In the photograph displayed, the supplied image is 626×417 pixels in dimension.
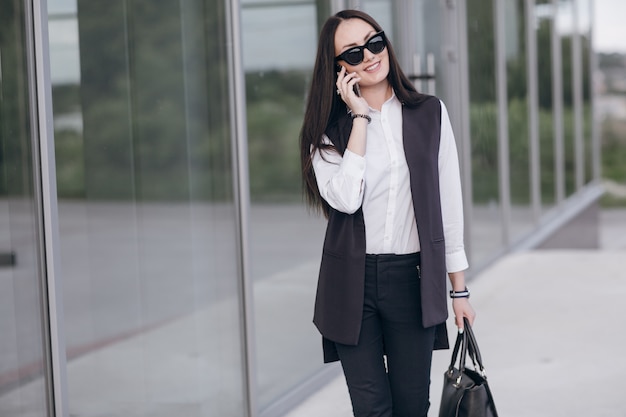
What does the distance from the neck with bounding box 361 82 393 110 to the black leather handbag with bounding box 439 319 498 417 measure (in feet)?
2.06

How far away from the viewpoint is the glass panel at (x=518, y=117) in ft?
31.1

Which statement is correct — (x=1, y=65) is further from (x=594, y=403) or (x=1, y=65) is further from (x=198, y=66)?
(x=594, y=403)

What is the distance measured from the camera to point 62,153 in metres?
2.82

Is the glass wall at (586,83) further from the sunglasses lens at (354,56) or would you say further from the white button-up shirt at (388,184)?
the sunglasses lens at (354,56)

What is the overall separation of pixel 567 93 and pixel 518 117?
3343 mm

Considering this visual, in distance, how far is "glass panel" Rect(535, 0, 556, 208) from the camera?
11.0m

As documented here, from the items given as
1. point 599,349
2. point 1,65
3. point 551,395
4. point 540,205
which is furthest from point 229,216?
point 540,205

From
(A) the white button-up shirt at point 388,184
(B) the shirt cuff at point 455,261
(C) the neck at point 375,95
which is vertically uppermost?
(C) the neck at point 375,95

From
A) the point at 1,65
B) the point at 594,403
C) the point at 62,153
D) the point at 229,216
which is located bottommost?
the point at 594,403

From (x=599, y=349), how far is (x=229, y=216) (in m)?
2.47

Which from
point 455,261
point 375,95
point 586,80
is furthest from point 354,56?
point 586,80

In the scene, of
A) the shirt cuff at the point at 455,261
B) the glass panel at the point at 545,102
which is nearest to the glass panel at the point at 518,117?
the glass panel at the point at 545,102

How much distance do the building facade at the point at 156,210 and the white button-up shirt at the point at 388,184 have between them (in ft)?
2.51

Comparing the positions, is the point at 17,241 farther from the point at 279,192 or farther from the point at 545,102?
the point at 545,102
